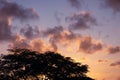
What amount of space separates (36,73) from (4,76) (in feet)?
25.2

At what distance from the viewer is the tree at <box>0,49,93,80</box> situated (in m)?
77.6

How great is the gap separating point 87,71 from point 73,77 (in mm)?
4300

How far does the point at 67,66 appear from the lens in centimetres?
8069

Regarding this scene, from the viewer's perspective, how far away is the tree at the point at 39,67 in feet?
254

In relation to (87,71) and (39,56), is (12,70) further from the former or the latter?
(87,71)

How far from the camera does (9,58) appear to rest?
262ft

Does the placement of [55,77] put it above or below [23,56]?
below

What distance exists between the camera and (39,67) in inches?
3049

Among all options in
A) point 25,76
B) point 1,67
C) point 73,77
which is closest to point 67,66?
point 73,77

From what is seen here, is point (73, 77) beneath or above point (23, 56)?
beneath

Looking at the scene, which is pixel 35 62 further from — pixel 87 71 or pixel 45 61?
pixel 87 71

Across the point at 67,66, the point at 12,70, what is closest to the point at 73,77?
the point at 67,66

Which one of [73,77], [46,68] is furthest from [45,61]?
[73,77]

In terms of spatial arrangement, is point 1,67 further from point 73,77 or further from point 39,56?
point 73,77
